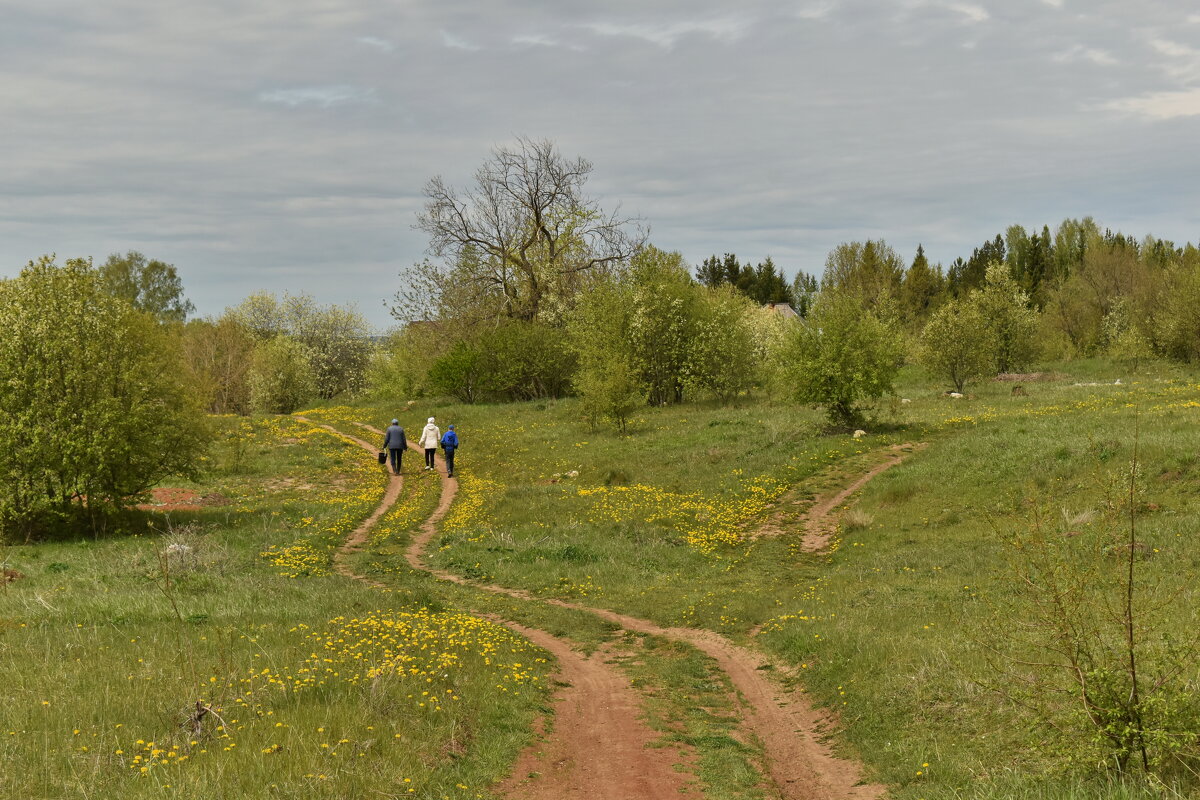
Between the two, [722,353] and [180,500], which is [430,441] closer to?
[180,500]

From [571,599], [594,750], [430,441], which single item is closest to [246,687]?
[594,750]

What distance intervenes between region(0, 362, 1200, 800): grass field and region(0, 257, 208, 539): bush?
1.86m

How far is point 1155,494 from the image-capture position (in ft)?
76.2

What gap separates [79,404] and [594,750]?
851 inches

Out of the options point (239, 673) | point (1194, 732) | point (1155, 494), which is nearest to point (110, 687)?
point (239, 673)

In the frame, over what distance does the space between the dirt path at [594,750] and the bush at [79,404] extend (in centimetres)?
1674

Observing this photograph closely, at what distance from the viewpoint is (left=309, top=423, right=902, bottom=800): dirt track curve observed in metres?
9.84

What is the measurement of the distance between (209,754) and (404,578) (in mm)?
13396

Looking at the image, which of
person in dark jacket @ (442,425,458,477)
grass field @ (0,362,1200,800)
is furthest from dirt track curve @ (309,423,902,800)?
person in dark jacket @ (442,425,458,477)

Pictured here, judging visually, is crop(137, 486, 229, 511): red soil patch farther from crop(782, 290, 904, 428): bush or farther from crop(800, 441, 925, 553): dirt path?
crop(782, 290, 904, 428): bush

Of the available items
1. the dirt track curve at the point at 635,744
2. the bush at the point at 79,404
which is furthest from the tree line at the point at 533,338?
the dirt track curve at the point at 635,744

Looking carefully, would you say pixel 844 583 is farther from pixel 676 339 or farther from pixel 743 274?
pixel 743 274

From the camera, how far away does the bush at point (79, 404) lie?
23953mm

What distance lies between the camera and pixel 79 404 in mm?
24797
